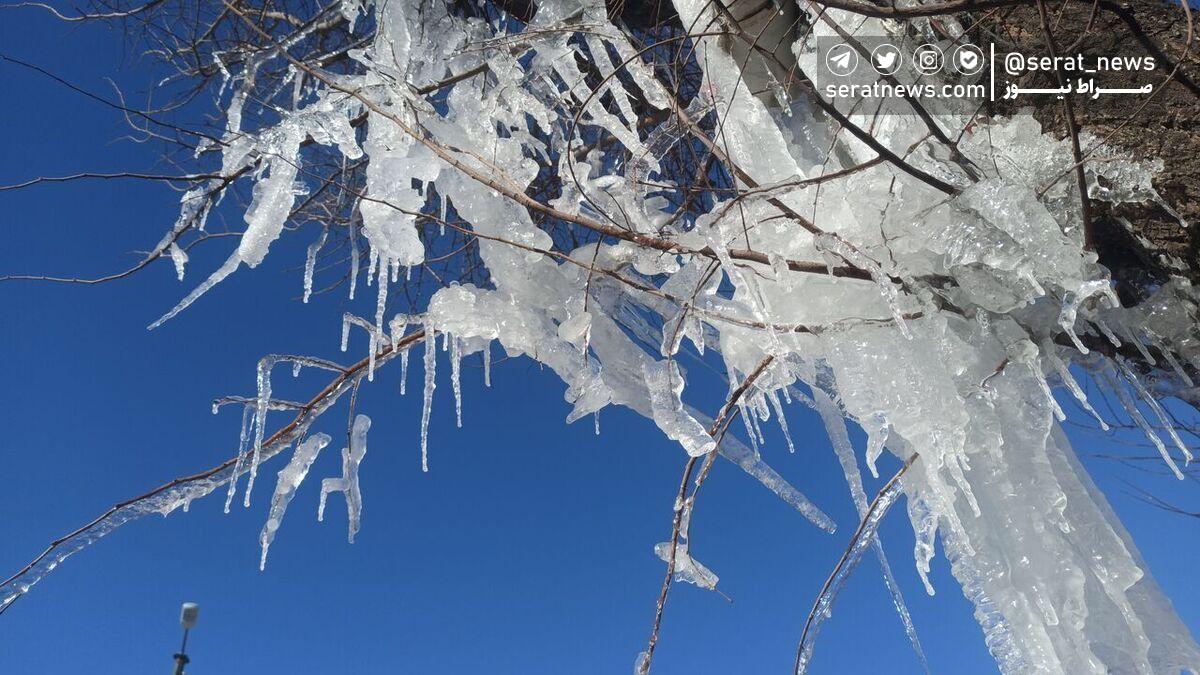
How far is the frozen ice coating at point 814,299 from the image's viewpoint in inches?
59.1

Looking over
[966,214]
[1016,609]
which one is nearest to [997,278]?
[966,214]

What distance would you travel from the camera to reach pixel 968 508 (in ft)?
5.26

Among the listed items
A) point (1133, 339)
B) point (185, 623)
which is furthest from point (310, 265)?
point (185, 623)

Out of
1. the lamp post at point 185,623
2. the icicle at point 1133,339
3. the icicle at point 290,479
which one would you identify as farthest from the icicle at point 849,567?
the lamp post at point 185,623

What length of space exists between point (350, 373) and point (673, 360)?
3.02 ft

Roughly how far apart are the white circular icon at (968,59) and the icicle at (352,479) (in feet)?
5.90

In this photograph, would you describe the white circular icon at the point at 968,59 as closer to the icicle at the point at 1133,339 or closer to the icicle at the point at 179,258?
the icicle at the point at 1133,339

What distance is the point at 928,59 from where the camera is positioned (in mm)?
1927

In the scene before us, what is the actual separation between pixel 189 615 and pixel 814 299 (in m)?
5.79

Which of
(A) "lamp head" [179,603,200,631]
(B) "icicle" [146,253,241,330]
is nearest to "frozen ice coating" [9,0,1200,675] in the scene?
(B) "icicle" [146,253,241,330]

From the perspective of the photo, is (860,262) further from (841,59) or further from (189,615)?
(189,615)

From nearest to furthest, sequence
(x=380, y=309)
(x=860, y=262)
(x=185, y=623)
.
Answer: (x=860, y=262)
(x=380, y=309)
(x=185, y=623)

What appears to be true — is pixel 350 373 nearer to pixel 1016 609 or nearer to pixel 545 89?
pixel 545 89

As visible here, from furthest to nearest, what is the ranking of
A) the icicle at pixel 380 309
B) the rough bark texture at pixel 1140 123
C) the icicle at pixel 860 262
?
the rough bark texture at pixel 1140 123, the icicle at pixel 380 309, the icicle at pixel 860 262
